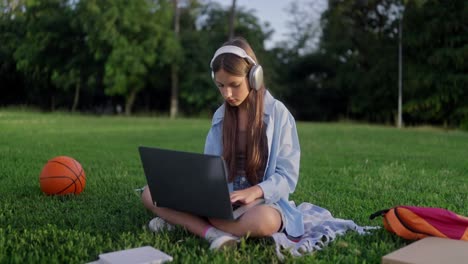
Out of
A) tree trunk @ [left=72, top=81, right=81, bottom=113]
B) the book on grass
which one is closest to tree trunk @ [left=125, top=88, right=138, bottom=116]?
tree trunk @ [left=72, top=81, right=81, bottom=113]

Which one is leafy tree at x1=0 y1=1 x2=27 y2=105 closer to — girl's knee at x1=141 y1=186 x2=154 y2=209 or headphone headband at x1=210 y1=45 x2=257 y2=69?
girl's knee at x1=141 y1=186 x2=154 y2=209

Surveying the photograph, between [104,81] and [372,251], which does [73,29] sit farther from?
[372,251]

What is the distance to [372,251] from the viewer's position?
9.78ft

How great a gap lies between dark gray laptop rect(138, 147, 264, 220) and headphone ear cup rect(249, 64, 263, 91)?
0.64 m

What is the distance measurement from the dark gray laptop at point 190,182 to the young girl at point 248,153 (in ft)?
0.33

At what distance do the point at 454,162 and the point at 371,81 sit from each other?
71.1ft

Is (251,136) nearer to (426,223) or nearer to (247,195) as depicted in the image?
(247,195)

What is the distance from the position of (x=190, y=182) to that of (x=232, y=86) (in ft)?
2.16

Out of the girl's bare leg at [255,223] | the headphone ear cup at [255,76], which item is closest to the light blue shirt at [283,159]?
the girl's bare leg at [255,223]

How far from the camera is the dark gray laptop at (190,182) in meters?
2.80

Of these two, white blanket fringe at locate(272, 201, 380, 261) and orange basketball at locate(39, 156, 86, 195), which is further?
orange basketball at locate(39, 156, 86, 195)

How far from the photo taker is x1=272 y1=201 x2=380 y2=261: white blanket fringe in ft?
9.85

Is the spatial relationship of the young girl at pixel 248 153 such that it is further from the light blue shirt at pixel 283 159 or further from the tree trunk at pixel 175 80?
the tree trunk at pixel 175 80

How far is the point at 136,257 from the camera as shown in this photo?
8.71 ft
